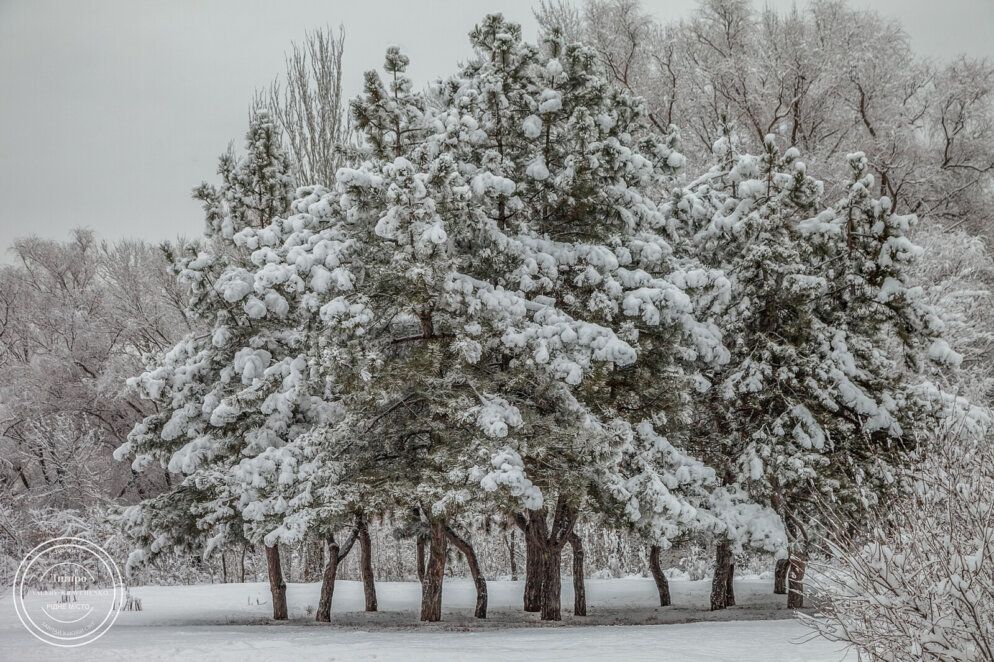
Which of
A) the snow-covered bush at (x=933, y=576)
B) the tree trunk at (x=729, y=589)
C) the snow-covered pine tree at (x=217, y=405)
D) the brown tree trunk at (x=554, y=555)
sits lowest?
the tree trunk at (x=729, y=589)

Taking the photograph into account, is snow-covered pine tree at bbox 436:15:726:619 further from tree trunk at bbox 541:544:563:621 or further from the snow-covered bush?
the snow-covered bush

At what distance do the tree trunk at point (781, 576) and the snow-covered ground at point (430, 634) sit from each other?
0.36m

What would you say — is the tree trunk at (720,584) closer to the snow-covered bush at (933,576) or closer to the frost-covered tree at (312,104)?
the snow-covered bush at (933,576)

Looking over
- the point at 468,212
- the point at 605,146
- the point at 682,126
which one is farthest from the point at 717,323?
the point at 682,126

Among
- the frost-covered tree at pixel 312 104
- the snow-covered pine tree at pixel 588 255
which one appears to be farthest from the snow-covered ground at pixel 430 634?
the frost-covered tree at pixel 312 104

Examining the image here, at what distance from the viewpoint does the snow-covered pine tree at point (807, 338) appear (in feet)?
46.7

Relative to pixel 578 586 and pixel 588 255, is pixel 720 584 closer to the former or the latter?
pixel 578 586

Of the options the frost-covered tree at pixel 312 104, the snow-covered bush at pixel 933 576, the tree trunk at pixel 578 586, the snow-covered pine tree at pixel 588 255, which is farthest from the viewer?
the frost-covered tree at pixel 312 104

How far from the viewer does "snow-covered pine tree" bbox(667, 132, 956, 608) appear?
46.7 feet

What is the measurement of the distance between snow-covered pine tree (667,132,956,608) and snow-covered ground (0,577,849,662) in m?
2.69

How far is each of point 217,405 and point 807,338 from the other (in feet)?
36.0

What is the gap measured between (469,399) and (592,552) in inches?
716

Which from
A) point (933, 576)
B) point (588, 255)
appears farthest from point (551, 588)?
point (933, 576)

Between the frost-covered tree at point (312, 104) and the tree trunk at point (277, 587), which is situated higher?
the frost-covered tree at point (312, 104)
